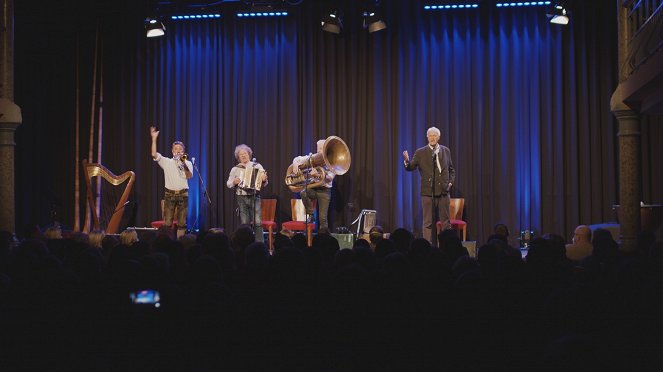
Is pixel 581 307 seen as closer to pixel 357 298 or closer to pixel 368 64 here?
pixel 357 298

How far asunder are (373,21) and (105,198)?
5.87 m

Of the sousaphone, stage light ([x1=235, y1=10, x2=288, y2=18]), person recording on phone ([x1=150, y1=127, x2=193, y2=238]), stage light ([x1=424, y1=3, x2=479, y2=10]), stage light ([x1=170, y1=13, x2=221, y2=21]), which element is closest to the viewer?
the sousaphone

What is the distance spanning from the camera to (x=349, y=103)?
39.1ft

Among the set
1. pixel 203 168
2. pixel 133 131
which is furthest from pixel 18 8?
pixel 203 168

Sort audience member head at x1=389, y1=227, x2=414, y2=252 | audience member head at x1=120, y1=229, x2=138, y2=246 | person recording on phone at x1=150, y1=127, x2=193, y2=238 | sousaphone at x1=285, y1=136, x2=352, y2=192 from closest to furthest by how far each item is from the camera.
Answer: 1. audience member head at x1=389, y1=227, x2=414, y2=252
2. audience member head at x1=120, y1=229, x2=138, y2=246
3. sousaphone at x1=285, y1=136, x2=352, y2=192
4. person recording on phone at x1=150, y1=127, x2=193, y2=238

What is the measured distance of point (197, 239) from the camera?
6.13 meters

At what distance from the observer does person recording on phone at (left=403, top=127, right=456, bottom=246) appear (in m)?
9.77

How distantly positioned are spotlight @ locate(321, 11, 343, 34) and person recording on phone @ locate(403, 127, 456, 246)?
269 cm

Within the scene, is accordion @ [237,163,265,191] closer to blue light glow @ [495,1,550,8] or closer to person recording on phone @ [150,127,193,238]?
person recording on phone @ [150,127,193,238]

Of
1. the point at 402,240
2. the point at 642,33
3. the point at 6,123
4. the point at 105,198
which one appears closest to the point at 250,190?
the point at 6,123

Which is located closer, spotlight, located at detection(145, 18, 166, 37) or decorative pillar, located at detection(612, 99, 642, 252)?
decorative pillar, located at detection(612, 99, 642, 252)

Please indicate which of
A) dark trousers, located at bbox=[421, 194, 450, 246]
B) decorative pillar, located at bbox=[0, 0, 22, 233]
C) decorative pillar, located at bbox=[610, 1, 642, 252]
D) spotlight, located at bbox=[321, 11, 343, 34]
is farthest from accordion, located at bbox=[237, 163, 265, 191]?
decorative pillar, located at bbox=[610, 1, 642, 252]

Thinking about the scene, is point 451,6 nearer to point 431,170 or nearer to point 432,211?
point 431,170

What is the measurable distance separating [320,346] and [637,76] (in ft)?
18.1
